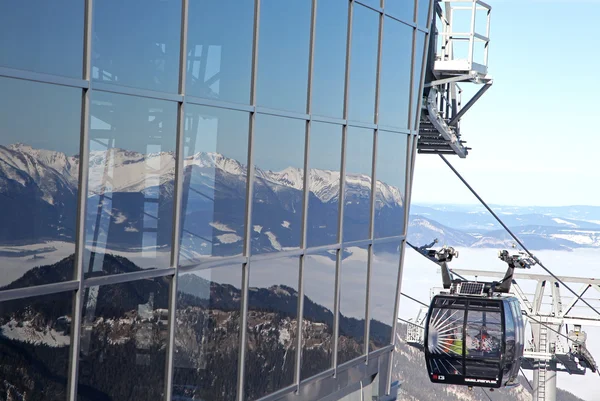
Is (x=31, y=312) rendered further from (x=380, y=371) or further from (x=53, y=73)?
(x=380, y=371)

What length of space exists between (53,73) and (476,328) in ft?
51.5

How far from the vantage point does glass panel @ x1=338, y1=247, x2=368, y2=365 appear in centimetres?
1490

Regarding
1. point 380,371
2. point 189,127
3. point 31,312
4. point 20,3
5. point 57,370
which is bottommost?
point 380,371

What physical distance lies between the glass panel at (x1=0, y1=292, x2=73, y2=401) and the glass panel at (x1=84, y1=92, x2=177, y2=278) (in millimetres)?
550

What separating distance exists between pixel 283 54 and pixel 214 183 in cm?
242

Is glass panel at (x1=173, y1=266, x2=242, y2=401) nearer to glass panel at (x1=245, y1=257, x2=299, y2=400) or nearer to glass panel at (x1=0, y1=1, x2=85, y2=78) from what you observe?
glass panel at (x1=245, y1=257, x2=299, y2=400)

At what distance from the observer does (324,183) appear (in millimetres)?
13984

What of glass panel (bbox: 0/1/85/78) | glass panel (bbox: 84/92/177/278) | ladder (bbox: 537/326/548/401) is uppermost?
glass panel (bbox: 0/1/85/78)

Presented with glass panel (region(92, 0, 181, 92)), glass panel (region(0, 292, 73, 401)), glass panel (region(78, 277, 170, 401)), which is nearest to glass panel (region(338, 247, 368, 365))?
glass panel (region(78, 277, 170, 401))

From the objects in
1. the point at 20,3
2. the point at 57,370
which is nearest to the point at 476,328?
the point at 57,370

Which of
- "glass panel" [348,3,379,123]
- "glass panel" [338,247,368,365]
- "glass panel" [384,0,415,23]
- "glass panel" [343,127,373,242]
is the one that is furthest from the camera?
"glass panel" [384,0,415,23]

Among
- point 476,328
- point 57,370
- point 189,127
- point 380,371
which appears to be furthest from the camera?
point 476,328

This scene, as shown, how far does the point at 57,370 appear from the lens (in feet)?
29.0

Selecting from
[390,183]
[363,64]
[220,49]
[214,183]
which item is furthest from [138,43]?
[390,183]
